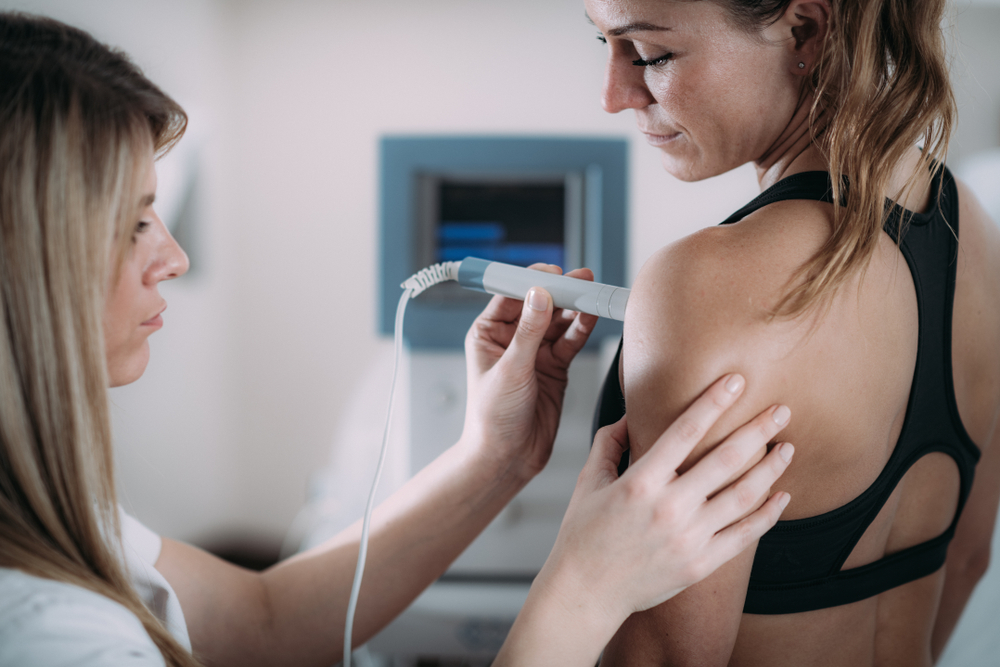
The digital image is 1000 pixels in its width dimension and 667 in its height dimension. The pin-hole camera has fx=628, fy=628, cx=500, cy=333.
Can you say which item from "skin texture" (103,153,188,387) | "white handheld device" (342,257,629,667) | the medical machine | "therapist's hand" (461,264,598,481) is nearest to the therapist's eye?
"skin texture" (103,153,188,387)

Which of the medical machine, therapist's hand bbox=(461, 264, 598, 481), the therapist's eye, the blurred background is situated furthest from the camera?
the blurred background

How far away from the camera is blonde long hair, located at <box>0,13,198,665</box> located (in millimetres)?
519

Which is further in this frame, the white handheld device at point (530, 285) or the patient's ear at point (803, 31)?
the white handheld device at point (530, 285)

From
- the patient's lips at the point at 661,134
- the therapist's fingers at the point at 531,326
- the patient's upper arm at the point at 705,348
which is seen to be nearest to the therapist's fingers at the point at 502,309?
the therapist's fingers at the point at 531,326

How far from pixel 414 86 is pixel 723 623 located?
2038mm

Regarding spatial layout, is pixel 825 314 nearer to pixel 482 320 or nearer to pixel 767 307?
pixel 767 307

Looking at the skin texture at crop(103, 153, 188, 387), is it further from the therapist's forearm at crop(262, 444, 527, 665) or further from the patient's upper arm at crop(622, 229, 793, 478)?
the patient's upper arm at crop(622, 229, 793, 478)

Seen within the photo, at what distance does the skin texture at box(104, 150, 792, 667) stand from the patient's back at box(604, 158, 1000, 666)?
32 mm

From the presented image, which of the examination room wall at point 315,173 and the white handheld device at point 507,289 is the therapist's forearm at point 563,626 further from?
the examination room wall at point 315,173

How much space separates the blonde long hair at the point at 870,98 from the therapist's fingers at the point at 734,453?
113 millimetres

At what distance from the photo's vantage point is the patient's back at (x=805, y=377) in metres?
0.50

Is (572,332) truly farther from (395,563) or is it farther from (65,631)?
(65,631)

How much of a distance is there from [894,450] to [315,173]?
2055mm

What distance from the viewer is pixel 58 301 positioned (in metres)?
0.54
